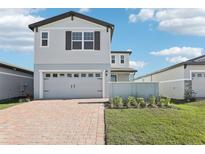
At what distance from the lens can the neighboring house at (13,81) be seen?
20.0 meters

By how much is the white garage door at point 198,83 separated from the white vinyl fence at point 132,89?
6.78 meters

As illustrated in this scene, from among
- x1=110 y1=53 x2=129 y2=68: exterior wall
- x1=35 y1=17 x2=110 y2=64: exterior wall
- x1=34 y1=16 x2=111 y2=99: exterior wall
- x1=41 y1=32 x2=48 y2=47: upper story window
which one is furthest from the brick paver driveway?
x1=110 y1=53 x2=129 y2=68: exterior wall

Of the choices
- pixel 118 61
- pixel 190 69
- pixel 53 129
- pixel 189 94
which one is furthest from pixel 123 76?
pixel 53 129

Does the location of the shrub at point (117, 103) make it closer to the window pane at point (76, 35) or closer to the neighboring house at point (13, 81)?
the window pane at point (76, 35)

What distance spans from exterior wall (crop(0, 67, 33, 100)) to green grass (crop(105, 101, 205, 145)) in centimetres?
1175

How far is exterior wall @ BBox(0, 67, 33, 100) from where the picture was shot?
20.0m

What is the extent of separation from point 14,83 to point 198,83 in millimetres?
14862

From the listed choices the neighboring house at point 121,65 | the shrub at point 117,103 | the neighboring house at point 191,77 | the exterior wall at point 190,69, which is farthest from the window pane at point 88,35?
the shrub at point 117,103

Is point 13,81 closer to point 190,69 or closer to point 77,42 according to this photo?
point 77,42
